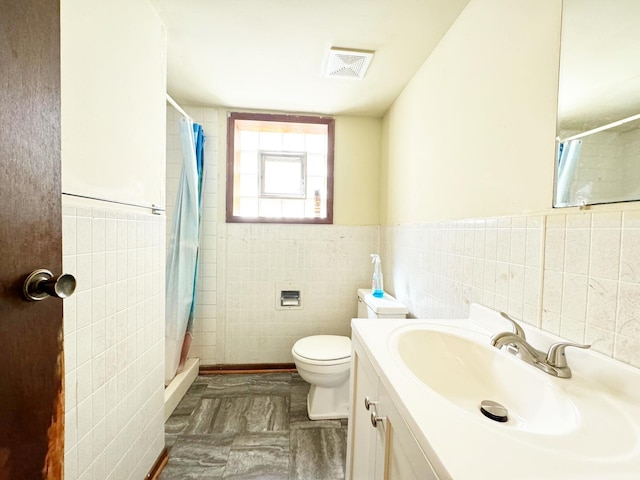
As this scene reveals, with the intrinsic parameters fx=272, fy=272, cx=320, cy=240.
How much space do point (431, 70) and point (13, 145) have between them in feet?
5.63

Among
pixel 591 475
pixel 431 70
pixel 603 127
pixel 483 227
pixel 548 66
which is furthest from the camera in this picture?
pixel 431 70

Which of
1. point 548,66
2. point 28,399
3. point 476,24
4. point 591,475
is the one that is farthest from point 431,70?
point 28,399

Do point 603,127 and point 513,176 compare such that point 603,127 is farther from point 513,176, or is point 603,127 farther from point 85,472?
point 85,472

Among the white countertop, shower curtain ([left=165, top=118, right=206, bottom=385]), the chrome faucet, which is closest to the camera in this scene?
the white countertop

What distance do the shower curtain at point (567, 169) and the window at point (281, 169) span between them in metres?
1.66

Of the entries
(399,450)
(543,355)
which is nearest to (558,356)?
(543,355)

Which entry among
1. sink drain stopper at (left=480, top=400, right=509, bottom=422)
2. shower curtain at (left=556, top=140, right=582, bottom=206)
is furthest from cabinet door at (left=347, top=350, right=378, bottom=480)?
shower curtain at (left=556, top=140, right=582, bottom=206)

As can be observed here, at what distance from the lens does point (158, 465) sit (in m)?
1.31

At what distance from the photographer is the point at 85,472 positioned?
2.82 feet

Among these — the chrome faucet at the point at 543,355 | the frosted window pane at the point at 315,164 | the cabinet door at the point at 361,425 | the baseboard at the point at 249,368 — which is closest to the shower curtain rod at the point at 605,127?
the chrome faucet at the point at 543,355

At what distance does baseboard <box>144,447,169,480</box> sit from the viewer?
4.11 ft

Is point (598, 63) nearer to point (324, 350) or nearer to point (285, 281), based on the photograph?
point (324, 350)

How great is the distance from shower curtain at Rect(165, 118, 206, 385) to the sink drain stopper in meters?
1.84

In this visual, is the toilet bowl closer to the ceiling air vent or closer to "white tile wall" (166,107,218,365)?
"white tile wall" (166,107,218,365)
